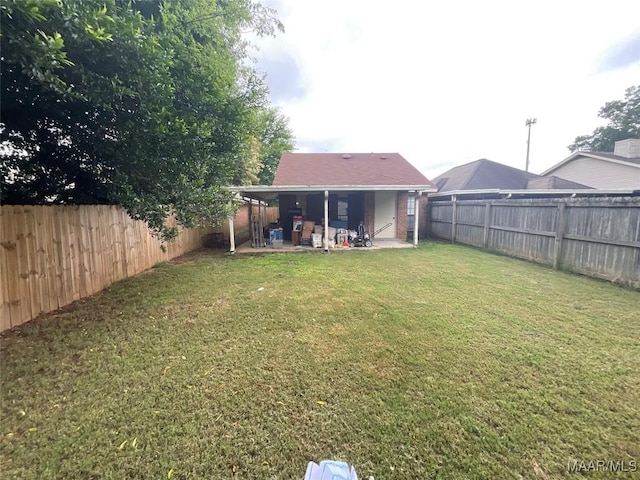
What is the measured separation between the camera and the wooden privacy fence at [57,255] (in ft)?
11.3

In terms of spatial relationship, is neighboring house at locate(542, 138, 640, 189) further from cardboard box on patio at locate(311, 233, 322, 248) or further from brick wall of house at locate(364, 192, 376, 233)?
cardboard box on patio at locate(311, 233, 322, 248)

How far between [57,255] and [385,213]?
10.7m

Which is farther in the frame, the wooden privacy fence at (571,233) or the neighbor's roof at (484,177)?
the neighbor's roof at (484,177)

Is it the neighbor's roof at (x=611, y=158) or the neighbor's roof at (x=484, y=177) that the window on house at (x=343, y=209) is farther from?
the neighbor's roof at (x=611, y=158)

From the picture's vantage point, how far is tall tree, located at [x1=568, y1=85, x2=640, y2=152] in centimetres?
2289

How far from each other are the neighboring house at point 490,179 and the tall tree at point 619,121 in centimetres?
1415

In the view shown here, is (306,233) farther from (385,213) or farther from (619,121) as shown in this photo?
(619,121)

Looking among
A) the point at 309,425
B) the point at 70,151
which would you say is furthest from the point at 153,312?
the point at 309,425

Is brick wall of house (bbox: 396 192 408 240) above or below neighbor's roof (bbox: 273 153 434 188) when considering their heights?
below

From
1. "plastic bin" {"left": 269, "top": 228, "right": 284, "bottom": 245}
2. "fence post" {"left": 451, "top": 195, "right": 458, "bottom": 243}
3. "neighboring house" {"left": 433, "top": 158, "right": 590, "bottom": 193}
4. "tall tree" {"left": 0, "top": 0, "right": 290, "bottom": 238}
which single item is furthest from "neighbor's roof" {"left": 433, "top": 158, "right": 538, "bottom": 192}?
"tall tree" {"left": 0, "top": 0, "right": 290, "bottom": 238}

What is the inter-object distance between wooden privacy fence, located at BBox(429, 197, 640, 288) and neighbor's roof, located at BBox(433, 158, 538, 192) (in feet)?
19.2

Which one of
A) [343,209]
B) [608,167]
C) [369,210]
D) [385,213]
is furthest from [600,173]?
[343,209]

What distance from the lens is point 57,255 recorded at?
165 inches
